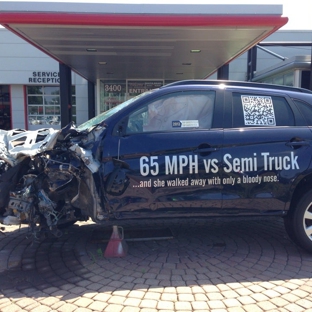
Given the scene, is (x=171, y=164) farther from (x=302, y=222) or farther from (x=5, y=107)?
(x=5, y=107)

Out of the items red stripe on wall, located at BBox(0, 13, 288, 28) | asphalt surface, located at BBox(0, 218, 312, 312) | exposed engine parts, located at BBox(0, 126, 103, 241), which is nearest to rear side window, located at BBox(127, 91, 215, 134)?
exposed engine parts, located at BBox(0, 126, 103, 241)

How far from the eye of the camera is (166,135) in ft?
12.5

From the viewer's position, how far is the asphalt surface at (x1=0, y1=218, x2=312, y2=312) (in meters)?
3.02

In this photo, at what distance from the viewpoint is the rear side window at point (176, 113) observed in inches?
153

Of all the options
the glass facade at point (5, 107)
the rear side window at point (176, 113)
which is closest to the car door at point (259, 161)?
the rear side window at point (176, 113)

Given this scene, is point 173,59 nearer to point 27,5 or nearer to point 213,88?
point 27,5

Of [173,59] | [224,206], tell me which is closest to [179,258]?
[224,206]

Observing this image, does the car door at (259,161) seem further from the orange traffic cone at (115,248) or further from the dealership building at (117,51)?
the dealership building at (117,51)

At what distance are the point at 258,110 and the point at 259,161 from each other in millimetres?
674

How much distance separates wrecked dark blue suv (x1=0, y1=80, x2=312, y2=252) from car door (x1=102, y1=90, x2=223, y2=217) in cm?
1

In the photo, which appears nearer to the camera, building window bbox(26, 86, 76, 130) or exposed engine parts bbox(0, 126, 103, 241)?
exposed engine parts bbox(0, 126, 103, 241)

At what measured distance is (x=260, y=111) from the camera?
13.4 ft

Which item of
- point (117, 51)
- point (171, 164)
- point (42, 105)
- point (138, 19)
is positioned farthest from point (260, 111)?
point (42, 105)

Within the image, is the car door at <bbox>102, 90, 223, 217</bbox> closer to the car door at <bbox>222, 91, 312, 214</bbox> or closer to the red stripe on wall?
the car door at <bbox>222, 91, 312, 214</bbox>
